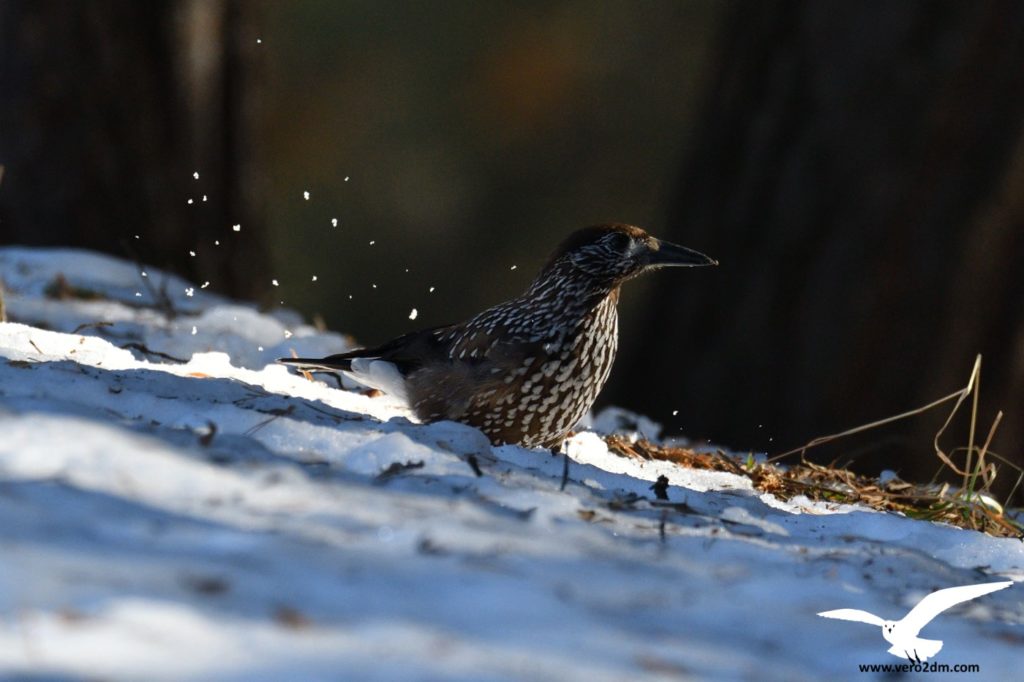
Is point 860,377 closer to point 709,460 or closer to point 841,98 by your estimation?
point 841,98

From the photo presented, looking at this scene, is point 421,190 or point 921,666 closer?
point 921,666

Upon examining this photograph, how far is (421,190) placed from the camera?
1628 centimetres

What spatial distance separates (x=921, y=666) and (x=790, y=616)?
0.25 m

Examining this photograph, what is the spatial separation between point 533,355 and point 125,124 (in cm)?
375

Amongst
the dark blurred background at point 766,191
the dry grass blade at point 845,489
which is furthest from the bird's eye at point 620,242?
the dark blurred background at point 766,191

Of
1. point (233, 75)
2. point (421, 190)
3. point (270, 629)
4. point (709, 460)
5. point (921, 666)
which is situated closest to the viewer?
point (270, 629)

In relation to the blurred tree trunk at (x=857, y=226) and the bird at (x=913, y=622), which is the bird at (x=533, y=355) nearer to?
the bird at (x=913, y=622)

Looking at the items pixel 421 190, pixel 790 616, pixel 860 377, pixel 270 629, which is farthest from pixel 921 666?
pixel 421 190

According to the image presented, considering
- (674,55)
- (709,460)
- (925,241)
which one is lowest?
(709,460)

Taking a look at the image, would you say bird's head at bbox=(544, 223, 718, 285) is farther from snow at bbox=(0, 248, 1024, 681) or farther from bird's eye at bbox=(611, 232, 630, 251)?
snow at bbox=(0, 248, 1024, 681)

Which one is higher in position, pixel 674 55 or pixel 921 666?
pixel 674 55

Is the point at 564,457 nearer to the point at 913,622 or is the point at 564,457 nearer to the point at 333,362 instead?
the point at 333,362

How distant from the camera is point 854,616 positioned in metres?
2.37

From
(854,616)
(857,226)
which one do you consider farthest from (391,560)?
(857,226)
